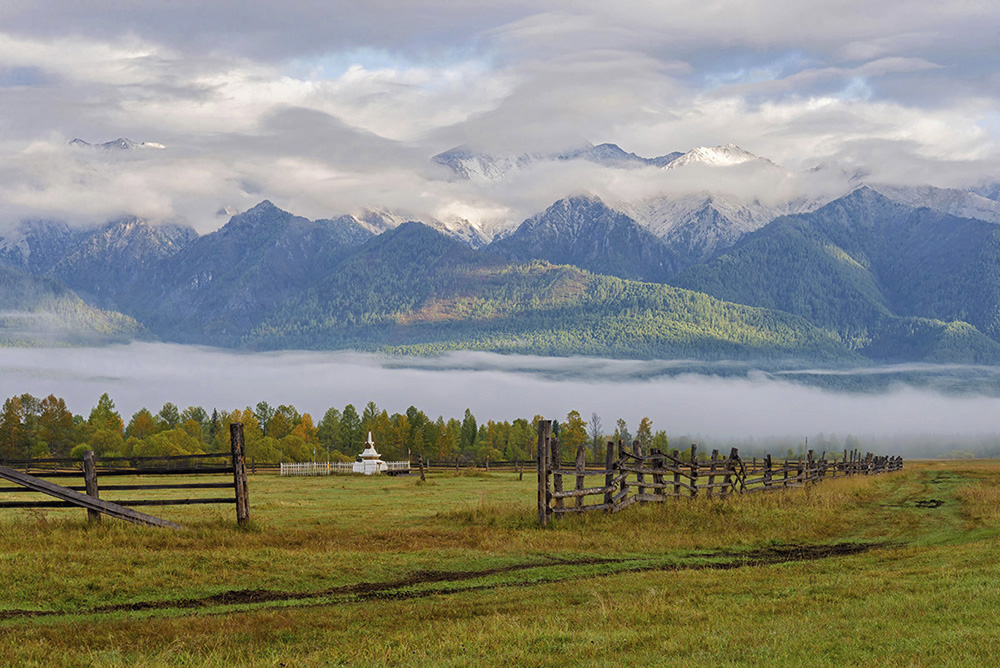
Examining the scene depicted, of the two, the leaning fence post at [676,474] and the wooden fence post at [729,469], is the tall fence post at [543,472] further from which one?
the wooden fence post at [729,469]

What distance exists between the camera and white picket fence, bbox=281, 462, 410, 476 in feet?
307

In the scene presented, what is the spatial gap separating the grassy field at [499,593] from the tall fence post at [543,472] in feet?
2.92

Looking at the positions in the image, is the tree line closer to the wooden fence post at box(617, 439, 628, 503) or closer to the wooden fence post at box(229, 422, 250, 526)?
the wooden fence post at box(617, 439, 628, 503)

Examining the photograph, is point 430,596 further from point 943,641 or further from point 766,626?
point 943,641

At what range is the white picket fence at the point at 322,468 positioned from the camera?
93.5 metres

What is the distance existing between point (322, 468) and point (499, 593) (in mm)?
81447

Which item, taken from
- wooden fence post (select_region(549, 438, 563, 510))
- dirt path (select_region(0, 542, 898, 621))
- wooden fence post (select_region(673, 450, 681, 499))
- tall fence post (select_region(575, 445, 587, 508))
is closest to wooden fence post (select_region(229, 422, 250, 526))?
dirt path (select_region(0, 542, 898, 621))

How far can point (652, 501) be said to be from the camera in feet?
118

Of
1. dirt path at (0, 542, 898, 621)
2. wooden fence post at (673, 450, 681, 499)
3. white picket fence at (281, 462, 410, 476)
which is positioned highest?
wooden fence post at (673, 450, 681, 499)

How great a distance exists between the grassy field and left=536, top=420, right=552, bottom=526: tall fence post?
0.89 meters

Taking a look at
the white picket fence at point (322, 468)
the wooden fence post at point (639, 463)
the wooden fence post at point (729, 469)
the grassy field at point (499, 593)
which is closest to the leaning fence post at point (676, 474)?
the wooden fence post at point (639, 463)

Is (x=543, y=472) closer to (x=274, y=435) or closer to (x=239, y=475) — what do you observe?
(x=239, y=475)

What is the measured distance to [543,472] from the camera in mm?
29625

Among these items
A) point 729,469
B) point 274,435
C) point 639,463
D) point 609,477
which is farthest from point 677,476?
point 274,435
